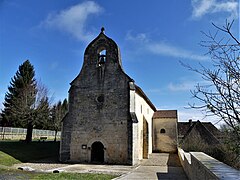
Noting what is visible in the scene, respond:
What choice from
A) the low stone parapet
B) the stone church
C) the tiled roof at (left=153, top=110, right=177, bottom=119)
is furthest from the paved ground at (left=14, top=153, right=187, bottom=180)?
the tiled roof at (left=153, top=110, right=177, bottom=119)

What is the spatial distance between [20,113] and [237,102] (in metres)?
26.1

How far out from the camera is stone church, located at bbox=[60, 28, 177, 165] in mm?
17234

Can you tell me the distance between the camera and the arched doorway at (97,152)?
1827 centimetres

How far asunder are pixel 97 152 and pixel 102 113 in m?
3.49

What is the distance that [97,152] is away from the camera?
18562 mm

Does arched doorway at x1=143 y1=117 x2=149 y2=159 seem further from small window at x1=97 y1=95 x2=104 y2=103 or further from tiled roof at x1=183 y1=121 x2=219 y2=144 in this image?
tiled roof at x1=183 y1=121 x2=219 y2=144

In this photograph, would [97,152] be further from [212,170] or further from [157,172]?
[212,170]

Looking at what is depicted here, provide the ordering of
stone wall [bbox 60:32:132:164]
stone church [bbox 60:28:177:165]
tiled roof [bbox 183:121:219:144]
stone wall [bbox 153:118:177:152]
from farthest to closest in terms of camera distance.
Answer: stone wall [bbox 153:118:177:152], tiled roof [bbox 183:121:219:144], stone wall [bbox 60:32:132:164], stone church [bbox 60:28:177:165]

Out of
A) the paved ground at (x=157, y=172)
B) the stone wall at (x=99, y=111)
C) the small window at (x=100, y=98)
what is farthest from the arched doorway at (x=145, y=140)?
the small window at (x=100, y=98)

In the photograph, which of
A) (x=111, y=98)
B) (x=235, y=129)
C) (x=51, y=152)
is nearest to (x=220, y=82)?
(x=235, y=129)

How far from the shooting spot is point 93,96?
18922 mm

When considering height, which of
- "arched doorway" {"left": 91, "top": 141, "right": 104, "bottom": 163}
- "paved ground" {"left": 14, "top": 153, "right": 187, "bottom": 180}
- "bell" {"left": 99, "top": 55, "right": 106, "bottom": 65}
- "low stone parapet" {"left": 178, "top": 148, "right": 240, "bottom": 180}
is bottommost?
"paved ground" {"left": 14, "top": 153, "right": 187, "bottom": 180}

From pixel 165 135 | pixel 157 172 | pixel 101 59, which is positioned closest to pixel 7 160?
pixel 101 59

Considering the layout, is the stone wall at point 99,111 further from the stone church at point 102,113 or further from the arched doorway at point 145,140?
the arched doorway at point 145,140
